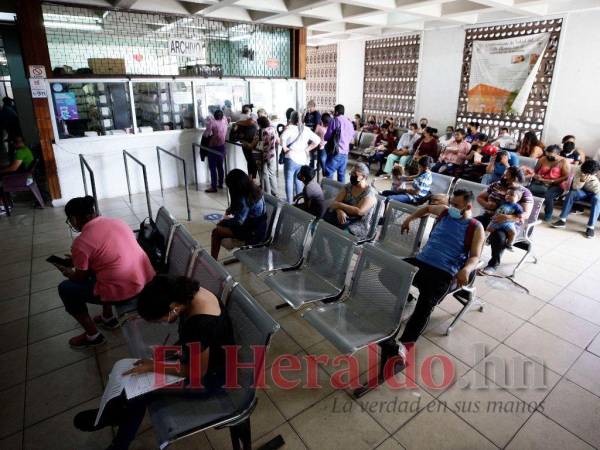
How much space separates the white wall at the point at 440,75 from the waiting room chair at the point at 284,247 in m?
7.10

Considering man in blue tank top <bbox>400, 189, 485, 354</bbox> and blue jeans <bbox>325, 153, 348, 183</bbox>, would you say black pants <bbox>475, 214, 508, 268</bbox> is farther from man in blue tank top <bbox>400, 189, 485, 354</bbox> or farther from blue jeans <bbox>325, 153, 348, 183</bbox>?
blue jeans <bbox>325, 153, 348, 183</bbox>

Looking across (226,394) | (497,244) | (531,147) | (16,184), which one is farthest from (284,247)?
(531,147)

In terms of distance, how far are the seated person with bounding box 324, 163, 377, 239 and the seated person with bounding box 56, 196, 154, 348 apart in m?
1.85

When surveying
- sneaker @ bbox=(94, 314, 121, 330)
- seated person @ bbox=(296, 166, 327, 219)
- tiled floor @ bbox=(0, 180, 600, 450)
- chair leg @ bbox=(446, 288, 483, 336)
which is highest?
seated person @ bbox=(296, 166, 327, 219)

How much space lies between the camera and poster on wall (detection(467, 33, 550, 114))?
7430 mm

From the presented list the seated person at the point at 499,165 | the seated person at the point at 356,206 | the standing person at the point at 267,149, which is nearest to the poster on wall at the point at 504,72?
the seated person at the point at 499,165

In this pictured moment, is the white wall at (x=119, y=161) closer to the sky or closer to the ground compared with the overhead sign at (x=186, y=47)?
closer to the ground

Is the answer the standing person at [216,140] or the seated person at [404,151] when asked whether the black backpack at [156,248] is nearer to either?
the standing person at [216,140]

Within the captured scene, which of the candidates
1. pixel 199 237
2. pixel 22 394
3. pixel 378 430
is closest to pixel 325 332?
pixel 378 430

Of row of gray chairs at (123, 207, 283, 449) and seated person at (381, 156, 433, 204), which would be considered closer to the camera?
row of gray chairs at (123, 207, 283, 449)

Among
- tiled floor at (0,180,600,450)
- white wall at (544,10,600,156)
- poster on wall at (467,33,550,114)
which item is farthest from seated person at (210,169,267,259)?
poster on wall at (467,33,550,114)

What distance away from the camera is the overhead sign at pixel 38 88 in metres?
5.59

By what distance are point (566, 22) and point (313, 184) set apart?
6.10 meters

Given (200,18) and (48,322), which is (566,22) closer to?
(200,18)
